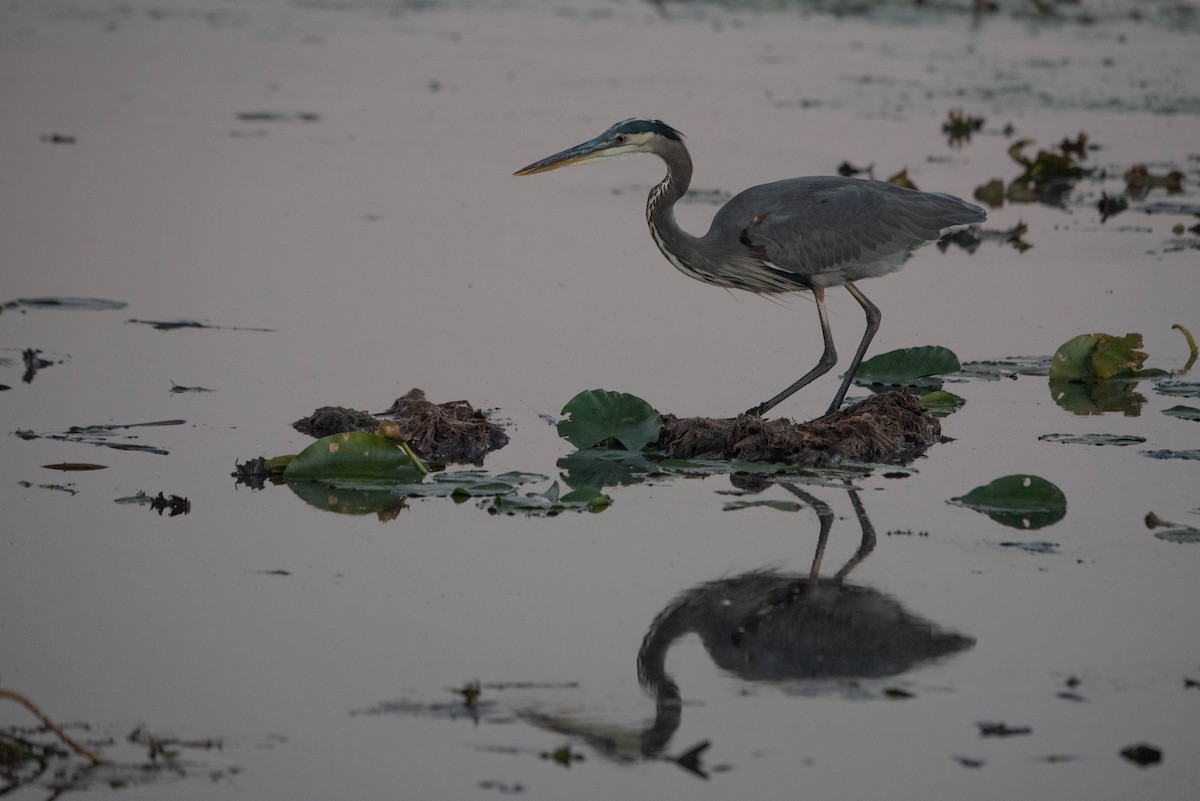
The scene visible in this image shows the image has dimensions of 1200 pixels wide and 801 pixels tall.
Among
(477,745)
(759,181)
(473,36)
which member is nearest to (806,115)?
(759,181)

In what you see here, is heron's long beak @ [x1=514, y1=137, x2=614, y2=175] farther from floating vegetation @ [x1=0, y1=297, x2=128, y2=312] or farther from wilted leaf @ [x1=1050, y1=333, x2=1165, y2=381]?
floating vegetation @ [x1=0, y1=297, x2=128, y2=312]

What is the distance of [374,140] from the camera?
14.0 meters

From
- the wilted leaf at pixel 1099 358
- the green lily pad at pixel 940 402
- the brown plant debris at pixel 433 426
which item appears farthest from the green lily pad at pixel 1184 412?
the brown plant debris at pixel 433 426

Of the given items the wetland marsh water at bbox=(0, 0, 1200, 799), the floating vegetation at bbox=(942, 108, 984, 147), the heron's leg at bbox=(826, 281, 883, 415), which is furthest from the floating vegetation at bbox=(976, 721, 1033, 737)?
the floating vegetation at bbox=(942, 108, 984, 147)

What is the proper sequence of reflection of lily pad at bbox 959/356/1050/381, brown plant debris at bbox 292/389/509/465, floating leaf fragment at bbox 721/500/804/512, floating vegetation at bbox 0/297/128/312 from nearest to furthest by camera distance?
floating leaf fragment at bbox 721/500/804/512 → brown plant debris at bbox 292/389/509/465 → reflection of lily pad at bbox 959/356/1050/381 → floating vegetation at bbox 0/297/128/312

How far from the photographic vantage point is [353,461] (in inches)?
246

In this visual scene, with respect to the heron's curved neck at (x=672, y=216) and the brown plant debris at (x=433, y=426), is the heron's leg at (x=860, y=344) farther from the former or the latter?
the brown plant debris at (x=433, y=426)

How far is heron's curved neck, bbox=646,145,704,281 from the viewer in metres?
7.64

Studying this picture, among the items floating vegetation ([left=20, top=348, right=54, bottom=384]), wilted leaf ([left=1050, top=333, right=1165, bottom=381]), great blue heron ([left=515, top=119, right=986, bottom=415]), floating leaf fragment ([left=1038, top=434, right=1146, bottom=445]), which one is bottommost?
floating vegetation ([left=20, top=348, right=54, bottom=384])

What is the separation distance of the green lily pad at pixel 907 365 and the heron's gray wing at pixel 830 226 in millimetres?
407

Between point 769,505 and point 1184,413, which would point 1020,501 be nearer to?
point 769,505

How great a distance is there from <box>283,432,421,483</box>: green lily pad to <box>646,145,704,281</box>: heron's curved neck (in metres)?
1.95

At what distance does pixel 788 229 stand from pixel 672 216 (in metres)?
0.52

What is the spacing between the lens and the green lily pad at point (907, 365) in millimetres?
7812
